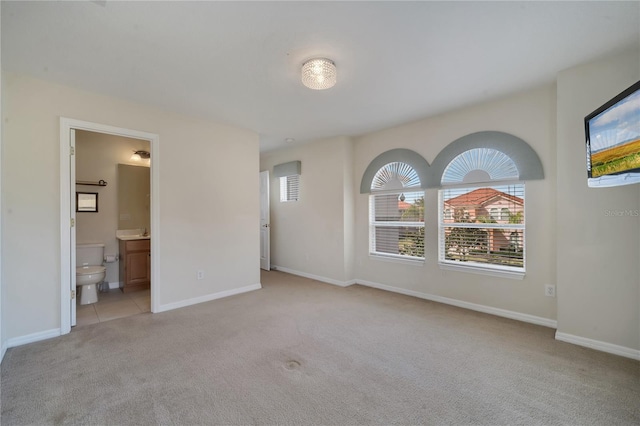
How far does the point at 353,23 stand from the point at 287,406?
256 cm

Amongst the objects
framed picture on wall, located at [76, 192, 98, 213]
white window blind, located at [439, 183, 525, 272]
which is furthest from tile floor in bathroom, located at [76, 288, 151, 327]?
white window blind, located at [439, 183, 525, 272]

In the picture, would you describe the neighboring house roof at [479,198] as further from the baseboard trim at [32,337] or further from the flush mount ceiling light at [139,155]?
the flush mount ceiling light at [139,155]

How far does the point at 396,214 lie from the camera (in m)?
4.39

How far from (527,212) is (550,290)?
2.78 feet

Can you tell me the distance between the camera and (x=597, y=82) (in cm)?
249

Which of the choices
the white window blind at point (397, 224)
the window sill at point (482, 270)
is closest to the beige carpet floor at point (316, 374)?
the window sill at point (482, 270)

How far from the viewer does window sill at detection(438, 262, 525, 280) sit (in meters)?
3.18

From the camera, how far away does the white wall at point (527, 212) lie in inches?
117

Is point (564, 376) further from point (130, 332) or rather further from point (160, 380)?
point (130, 332)

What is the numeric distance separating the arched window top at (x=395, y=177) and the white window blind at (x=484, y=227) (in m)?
0.48

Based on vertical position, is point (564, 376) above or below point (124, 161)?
below

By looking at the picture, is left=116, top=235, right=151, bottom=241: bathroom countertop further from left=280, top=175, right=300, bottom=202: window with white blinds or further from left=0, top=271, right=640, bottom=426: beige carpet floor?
left=280, top=175, right=300, bottom=202: window with white blinds

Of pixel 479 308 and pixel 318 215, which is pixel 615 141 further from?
pixel 318 215

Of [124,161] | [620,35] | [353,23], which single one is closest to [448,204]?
[620,35]
